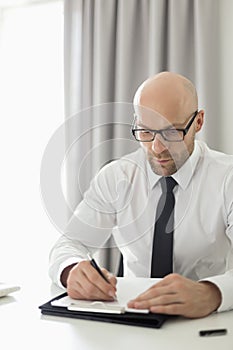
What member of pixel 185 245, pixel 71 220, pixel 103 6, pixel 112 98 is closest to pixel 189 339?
pixel 71 220

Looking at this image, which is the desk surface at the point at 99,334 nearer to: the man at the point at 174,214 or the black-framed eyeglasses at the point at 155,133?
the man at the point at 174,214

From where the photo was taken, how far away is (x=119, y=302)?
4.15 ft

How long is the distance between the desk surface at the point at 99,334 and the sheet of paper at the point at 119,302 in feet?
0.15

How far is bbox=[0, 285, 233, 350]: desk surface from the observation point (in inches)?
40.1

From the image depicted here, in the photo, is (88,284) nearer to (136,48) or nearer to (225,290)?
(225,290)

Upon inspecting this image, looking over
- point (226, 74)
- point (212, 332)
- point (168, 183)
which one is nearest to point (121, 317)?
point (212, 332)

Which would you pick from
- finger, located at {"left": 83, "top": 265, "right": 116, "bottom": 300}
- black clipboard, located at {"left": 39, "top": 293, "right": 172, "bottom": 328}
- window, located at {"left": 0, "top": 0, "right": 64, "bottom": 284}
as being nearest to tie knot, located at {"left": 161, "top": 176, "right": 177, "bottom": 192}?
finger, located at {"left": 83, "top": 265, "right": 116, "bottom": 300}

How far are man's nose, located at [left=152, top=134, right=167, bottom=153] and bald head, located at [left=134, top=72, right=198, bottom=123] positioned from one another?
16cm

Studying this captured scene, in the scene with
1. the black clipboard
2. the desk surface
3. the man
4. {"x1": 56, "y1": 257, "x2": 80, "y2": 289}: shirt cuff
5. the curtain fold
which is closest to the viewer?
the desk surface

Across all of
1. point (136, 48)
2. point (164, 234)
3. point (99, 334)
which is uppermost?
point (136, 48)

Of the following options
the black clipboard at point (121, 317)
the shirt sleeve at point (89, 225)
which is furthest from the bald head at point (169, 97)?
the black clipboard at point (121, 317)

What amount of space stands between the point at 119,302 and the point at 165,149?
406mm

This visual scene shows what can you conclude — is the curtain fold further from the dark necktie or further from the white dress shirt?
the dark necktie

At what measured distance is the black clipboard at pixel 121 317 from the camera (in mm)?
1131
